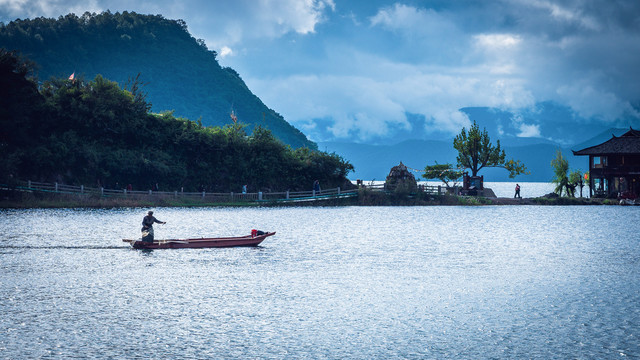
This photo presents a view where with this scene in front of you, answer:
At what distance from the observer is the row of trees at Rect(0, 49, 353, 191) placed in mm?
63156

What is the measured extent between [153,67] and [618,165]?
501 ft

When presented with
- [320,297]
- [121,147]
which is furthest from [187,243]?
[121,147]

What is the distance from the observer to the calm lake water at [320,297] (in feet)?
47.3

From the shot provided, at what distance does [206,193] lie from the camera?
69.6 meters

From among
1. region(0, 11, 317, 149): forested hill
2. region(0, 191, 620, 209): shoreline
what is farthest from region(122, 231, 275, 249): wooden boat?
region(0, 11, 317, 149): forested hill

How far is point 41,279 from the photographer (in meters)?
22.7

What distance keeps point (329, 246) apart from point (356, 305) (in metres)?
16.1

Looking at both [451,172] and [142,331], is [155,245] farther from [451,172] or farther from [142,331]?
[451,172]

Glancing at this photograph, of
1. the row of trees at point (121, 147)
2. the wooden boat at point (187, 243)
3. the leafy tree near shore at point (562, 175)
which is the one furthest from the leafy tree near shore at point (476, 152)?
the wooden boat at point (187, 243)

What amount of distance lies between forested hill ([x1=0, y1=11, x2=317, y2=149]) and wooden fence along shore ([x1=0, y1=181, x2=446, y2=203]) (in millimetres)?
77151

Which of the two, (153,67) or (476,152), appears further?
(153,67)

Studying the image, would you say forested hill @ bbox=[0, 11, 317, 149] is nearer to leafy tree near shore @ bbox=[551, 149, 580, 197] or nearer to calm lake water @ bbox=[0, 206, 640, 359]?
leafy tree near shore @ bbox=[551, 149, 580, 197]

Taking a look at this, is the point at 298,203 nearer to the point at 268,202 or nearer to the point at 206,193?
the point at 268,202

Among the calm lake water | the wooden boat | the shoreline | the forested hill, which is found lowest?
Answer: the calm lake water
